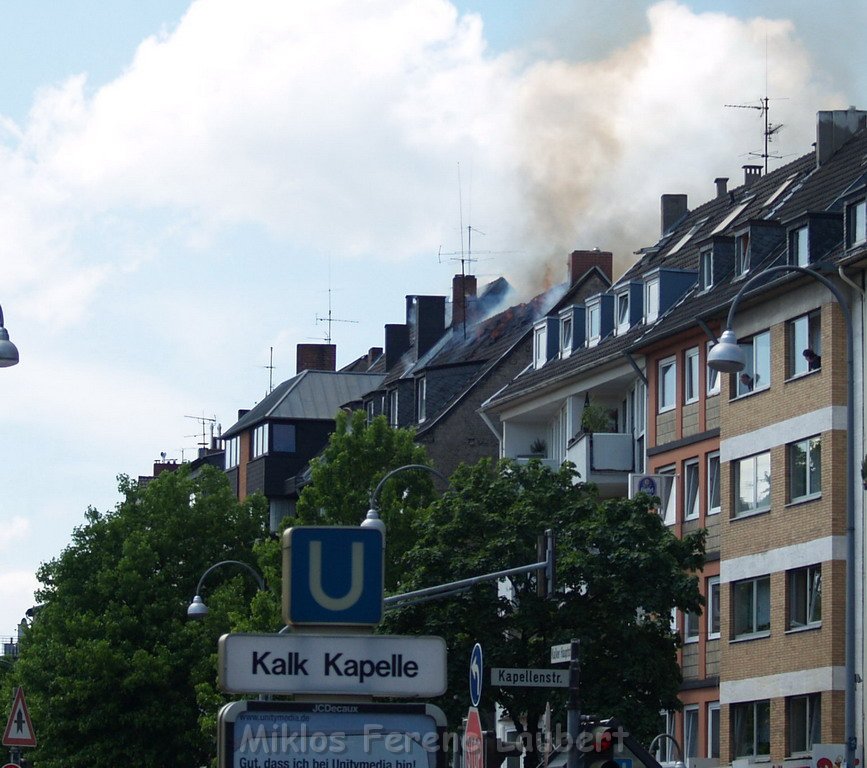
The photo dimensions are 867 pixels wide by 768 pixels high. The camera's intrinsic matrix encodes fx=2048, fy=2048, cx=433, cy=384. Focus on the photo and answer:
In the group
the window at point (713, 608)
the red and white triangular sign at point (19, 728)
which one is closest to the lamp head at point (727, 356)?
the red and white triangular sign at point (19, 728)

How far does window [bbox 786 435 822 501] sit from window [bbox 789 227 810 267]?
4102 millimetres

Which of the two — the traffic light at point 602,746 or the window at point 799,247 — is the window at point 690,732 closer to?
the window at point 799,247

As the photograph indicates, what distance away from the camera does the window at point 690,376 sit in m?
47.8

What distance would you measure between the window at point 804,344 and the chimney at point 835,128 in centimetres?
921

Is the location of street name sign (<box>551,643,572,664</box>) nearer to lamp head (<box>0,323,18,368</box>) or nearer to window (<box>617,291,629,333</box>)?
lamp head (<box>0,323,18,368</box>)

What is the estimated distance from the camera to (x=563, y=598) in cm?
3616

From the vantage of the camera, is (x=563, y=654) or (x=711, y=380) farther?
(x=711, y=380)

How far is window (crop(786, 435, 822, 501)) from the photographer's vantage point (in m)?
40.2

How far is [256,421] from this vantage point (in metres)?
87.6

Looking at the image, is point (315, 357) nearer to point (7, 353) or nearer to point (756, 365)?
point (756, 365)

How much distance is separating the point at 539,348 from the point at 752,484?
18.7 metres

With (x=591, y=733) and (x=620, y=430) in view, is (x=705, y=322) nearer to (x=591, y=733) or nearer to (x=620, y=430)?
(x=620, y=430)

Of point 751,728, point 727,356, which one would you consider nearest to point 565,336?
point 751,728

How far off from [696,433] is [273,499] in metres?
40.0
